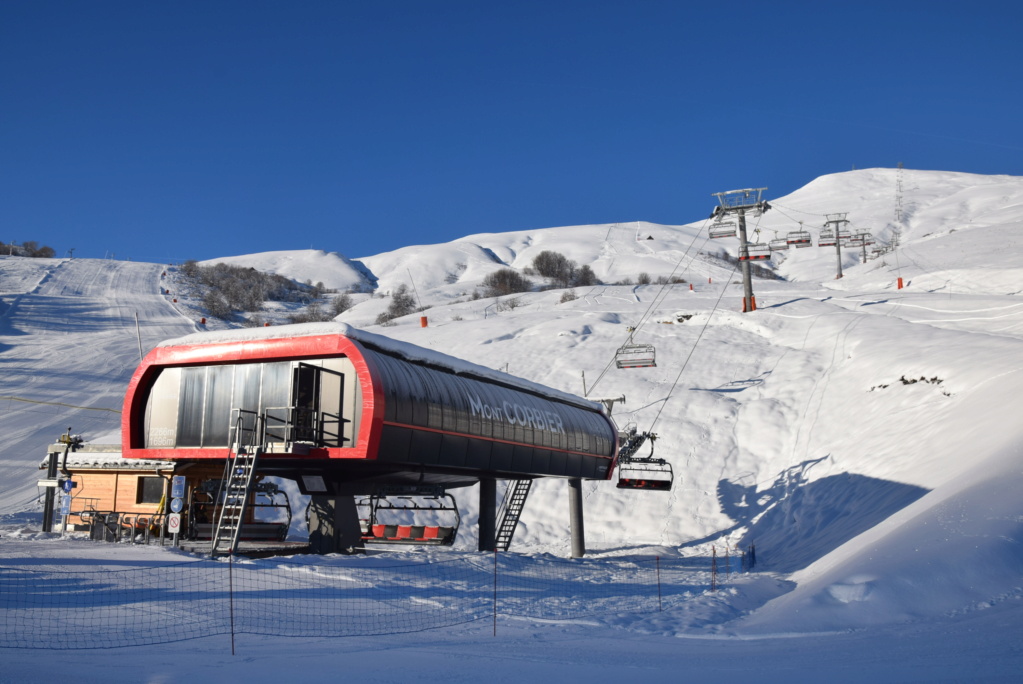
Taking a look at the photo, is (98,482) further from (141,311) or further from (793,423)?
(141,311)

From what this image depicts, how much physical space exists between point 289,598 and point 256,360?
7.09 meters

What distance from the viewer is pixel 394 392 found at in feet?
64.1

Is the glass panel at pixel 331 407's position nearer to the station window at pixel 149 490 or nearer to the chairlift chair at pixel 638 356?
the station window at pixel 149 490

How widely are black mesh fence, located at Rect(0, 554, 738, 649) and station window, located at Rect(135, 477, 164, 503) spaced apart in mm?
13456

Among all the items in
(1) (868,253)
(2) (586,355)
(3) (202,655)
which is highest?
(1) (868,253)

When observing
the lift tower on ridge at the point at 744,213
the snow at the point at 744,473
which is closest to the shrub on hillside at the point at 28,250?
the snow at the point at 744,473

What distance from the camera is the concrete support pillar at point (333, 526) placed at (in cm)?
2234

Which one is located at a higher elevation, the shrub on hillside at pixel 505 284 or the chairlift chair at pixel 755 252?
the shrub on hillside at pixel 505 284

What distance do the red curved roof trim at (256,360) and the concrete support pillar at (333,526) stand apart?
335 cm

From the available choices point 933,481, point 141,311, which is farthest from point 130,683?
point 141,311

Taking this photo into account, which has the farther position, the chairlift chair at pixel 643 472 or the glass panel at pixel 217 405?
the chairlift chair at pixel 643 472

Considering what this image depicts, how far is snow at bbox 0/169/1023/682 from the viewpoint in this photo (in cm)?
1104

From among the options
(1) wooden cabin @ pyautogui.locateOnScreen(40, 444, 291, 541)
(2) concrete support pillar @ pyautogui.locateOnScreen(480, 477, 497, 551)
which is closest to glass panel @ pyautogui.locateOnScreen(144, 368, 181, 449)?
(1) wooden cabin @ pyautogui.locateOnScreen(40, 444, 291, 541)

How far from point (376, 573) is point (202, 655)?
26.2 feet
